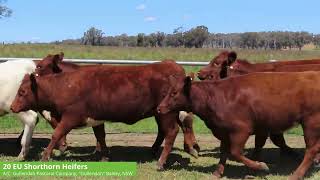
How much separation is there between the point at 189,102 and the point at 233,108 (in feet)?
2.02

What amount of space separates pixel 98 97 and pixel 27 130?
140cm

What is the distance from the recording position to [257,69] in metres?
9.50

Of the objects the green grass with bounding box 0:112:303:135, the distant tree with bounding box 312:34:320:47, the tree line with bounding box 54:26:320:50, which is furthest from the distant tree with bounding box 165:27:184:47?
the green grass with bounding box 0:112:303:135

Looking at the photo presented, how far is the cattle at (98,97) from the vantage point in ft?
27.5

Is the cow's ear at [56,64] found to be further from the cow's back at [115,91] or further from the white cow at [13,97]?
the cow's back at [115,91]

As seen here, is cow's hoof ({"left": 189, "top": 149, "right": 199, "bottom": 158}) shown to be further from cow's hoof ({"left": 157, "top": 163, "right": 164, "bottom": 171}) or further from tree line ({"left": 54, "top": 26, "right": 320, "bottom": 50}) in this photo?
tree line ({"left": 54, "top": 26, "right": 320, "bottom": 50})

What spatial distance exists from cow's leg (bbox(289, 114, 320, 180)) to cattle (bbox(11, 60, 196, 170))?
198 cm

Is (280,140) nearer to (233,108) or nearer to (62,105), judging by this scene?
(233,108)

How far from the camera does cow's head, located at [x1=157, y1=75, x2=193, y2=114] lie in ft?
25.2

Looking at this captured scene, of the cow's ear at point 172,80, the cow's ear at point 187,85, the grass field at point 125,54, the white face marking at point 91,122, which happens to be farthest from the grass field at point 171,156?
the grass field at point 125,54

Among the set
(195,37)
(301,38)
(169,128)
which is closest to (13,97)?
(169,128)

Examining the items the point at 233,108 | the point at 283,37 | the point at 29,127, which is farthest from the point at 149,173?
the point at 283,37

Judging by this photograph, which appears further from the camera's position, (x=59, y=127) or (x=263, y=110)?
(x=59, y=127)

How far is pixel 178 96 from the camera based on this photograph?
25.2ft
